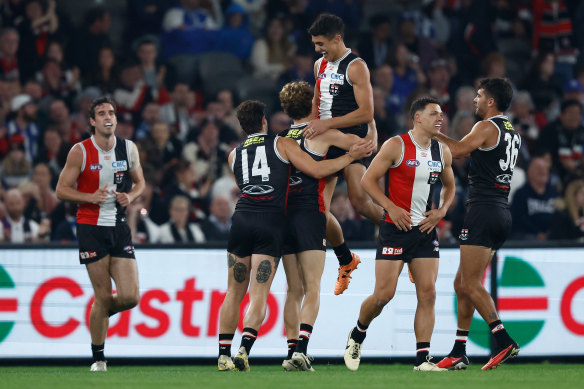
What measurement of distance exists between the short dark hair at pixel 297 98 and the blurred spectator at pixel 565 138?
729 centimetres

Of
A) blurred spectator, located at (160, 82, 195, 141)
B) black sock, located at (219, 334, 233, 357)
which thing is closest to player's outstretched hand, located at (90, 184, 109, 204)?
black sock, located at (219, 334, 233, 357)

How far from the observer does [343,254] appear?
1081cm

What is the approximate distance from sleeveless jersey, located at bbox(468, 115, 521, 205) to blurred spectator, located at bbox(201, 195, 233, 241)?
471 centimetres

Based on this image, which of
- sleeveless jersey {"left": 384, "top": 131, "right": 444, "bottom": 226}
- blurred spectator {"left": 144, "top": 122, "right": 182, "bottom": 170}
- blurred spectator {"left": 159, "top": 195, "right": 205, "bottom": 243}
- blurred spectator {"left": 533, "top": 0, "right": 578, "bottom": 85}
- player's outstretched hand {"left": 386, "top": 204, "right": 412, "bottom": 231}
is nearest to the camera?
player's outstretched hand {"left": 386, "top": 204, "right": 412, "bottom": 231}

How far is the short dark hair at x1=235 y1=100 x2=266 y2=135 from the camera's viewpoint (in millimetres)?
9945

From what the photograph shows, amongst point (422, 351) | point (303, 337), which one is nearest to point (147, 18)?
point (303, 337)

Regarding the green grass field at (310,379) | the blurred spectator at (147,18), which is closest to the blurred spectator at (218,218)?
the green grass field at (310,379)

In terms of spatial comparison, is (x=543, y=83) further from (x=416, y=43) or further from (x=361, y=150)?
(x=361, y=150)

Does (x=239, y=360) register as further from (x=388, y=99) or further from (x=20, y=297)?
(x=388, y=99)

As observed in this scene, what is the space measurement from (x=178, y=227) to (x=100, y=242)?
3256mm

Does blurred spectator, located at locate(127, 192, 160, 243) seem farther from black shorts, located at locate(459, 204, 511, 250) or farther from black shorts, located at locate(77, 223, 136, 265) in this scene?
black shorts, located at locate(459, 204, 511, 250)

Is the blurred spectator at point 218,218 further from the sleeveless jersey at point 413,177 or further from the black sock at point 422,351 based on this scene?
the black sock at point 422,351

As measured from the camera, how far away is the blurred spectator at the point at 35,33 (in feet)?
55.9

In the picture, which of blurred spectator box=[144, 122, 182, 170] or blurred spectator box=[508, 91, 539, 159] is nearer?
blurred spectator box=[144, 122, 182, 170]
